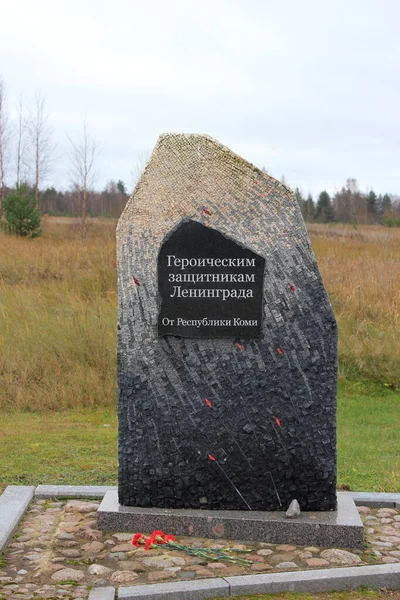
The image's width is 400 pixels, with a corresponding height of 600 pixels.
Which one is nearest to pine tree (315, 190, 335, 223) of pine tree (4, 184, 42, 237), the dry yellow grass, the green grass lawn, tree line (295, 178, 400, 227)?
tree line (295, 178, 400, 227)

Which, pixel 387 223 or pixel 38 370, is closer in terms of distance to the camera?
pixel 38 370

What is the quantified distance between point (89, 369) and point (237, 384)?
4.37 meters

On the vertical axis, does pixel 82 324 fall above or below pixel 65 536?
above

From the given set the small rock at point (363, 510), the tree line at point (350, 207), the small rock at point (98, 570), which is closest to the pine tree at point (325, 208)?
the tree line at point (350, 207)

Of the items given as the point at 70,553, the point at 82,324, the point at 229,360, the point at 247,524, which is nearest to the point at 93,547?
the point at 70,553

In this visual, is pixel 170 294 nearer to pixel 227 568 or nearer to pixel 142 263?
pixel 142 263

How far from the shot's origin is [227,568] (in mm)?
3924

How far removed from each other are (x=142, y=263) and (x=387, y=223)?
29805 millimetres

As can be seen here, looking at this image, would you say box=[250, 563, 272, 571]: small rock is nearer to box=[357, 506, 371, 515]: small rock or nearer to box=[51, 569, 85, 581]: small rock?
box=[51, 569, 85, 581]: small rock

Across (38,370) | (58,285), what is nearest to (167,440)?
(38,370)

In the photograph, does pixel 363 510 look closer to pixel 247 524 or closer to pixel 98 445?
pixel 247 524

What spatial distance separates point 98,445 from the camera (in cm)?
671

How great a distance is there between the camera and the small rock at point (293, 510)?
4.40 meters

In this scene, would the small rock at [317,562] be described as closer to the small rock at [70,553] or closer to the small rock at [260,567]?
the small rock at [260,567]
